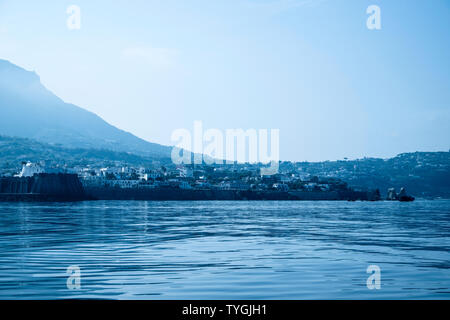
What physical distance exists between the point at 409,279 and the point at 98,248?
48.5ft

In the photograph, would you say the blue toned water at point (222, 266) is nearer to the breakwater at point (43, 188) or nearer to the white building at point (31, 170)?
the breakwater at point (43, 188)

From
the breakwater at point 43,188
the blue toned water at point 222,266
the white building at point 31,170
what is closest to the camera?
the blue toned water at point 222,266

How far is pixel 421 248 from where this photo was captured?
29.7 metres

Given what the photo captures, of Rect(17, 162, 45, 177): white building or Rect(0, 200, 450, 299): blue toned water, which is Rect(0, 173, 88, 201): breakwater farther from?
Rect(0, 200, 450, 299): blue toned water

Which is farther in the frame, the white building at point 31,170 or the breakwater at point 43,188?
the white building at point 31,170

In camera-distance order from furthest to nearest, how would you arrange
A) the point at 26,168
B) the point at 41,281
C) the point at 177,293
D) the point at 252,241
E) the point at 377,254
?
the point at 26,168 < the point at 252,241 < the point at 377,254 < the point at 41,281 < the point at 177,293

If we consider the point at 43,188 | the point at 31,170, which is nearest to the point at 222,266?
the point at 43,188

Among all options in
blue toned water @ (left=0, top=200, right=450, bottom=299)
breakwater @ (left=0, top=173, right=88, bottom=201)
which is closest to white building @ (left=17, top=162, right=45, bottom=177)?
breakwater @ (left=0, top=173, right=88, bottom=201)

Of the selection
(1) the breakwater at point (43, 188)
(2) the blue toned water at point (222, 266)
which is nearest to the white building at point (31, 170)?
(1) the breakwater at point (43, 188)

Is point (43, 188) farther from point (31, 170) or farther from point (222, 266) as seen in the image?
point (222, 266)

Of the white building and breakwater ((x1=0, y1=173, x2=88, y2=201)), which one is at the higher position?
the white building

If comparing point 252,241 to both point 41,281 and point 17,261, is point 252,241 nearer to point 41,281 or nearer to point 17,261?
point 17,261
